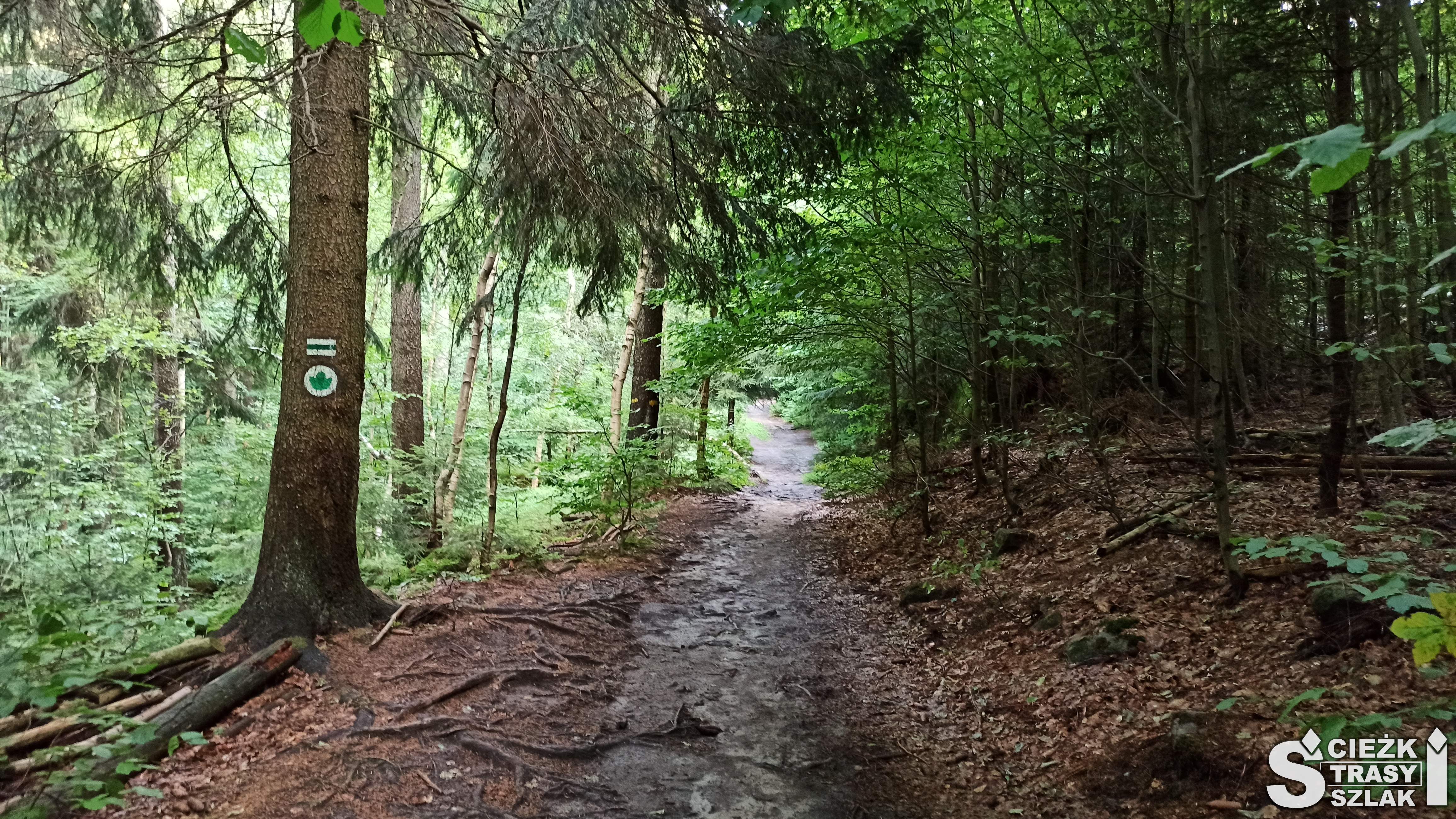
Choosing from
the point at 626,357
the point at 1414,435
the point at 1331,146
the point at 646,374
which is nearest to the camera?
the point at 1331,146

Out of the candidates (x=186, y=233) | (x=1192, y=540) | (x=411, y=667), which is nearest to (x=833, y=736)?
(x=411, y=667)

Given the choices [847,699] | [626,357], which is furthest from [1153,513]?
[626,357]

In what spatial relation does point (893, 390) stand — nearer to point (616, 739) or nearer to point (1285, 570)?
point (1285, 570)

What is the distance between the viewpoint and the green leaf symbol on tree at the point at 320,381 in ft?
17.7

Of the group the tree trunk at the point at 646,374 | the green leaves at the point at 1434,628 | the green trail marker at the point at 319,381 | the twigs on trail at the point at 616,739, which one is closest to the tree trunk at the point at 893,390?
the tree trunk at the point at 646,374

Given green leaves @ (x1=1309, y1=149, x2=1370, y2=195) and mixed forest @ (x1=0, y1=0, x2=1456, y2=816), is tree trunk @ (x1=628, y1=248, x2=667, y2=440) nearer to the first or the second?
mixed forest @ (x1=0, y1=0, x2=1456, y2=816)

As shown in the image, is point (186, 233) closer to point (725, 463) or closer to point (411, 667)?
point (411, 667)

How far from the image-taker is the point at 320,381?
17.8 ft

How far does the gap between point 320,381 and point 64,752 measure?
9.05 feet

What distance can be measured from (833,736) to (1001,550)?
388cm

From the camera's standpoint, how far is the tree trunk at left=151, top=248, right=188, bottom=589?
9.84 m

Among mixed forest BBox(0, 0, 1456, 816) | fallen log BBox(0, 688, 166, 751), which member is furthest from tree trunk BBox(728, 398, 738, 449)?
fallen log BBox(0, 688, 166, 751)

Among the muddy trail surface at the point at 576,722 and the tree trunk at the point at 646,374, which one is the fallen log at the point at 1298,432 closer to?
the muddy trail surface at the point at 576,722

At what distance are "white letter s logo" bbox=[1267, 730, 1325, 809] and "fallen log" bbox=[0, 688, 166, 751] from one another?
5689 mm
